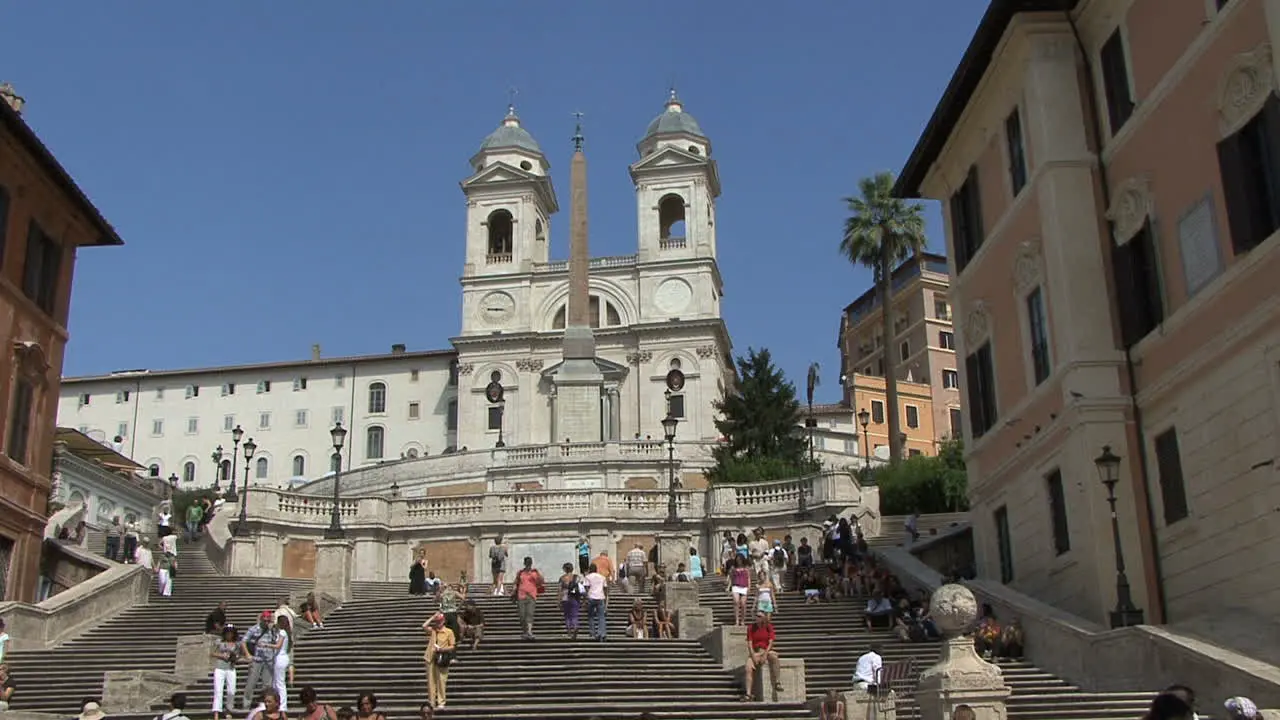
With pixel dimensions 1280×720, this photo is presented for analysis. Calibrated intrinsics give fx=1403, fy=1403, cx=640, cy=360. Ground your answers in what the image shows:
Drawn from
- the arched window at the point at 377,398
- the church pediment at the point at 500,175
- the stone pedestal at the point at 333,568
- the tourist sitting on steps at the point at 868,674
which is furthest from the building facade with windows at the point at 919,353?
the tourist sitting on steps at the point at 868,674

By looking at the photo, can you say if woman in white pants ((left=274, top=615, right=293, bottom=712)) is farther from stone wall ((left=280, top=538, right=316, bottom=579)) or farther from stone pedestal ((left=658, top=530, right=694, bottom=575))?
stone wall ((left=280, top=538, right=316, bottom=579))

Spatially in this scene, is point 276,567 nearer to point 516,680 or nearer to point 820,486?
point 820,486

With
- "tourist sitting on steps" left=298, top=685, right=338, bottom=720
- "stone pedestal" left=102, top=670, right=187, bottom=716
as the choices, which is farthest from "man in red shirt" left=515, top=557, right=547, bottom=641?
"tourist sitting on steps" left=298, top=685, right=338, bottom=720

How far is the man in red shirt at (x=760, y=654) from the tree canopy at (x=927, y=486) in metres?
27.4

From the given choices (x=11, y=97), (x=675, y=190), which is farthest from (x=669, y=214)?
(x=11, y=97)

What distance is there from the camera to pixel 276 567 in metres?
41.9

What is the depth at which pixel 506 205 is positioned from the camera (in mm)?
94062

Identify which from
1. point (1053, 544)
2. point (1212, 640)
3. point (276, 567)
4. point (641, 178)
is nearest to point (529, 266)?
point (641, 178)

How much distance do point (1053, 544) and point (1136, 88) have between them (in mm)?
8025

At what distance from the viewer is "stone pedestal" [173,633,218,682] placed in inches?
904

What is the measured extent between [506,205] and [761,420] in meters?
37.5

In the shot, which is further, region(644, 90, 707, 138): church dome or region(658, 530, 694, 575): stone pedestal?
region(644, 90, 707, 138): church dome

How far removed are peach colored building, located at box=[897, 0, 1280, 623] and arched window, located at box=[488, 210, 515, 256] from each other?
67.1 meters

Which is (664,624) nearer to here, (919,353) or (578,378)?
(578,378)
